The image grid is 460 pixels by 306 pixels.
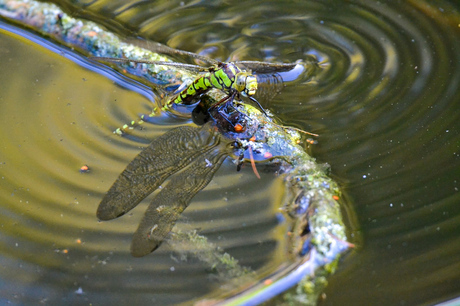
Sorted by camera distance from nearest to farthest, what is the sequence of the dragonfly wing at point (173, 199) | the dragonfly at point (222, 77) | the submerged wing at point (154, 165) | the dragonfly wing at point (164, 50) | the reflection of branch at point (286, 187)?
the reflection of branch at point (286, 187) < the dragonfly wing at point (173, 199) < the submerged wing at point (154, 165) < the dragonfly at point (222, 77) < the dragonfly wing at point (164, 50)

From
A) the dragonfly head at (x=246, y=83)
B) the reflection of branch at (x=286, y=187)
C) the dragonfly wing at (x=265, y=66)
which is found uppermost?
the dragonfly wing at (x=265, y=66)

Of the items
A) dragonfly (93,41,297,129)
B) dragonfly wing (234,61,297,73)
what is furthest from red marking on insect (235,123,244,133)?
dragonfly wing (234,61,297,73)

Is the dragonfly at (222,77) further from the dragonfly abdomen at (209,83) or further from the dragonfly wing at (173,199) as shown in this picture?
the dragonfly wing at (173,199)

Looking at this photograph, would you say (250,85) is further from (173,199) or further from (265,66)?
(173,199)

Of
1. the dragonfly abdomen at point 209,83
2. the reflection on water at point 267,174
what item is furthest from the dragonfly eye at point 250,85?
the reflection on water at point 267,174

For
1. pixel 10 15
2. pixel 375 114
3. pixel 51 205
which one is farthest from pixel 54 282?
pixel 10 15

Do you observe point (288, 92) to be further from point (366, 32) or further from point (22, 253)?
point (22, 253)

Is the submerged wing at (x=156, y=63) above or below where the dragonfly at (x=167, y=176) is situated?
above

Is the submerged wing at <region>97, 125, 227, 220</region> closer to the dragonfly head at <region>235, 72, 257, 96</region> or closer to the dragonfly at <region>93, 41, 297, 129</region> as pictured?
the dragonfly at <region>93, 41, 297, 129</region>
